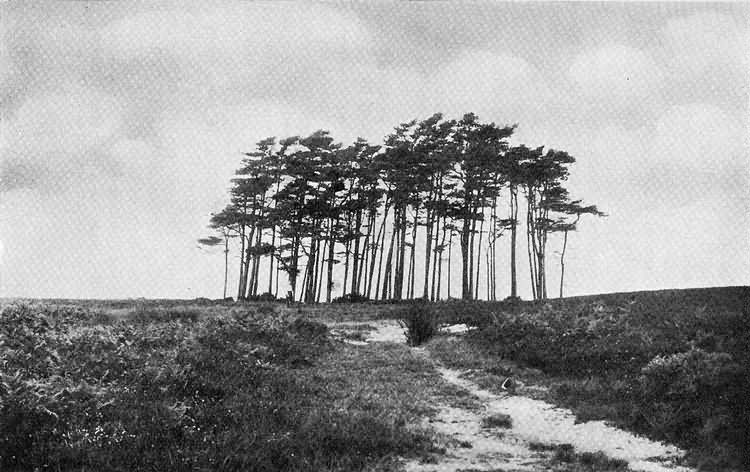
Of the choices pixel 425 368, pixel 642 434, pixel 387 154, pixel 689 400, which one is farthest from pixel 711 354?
pixel 387 154

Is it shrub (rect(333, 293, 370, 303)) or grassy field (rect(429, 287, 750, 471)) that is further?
shrub (rect(333, 293, 370, 303))

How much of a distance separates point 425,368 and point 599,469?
760 cm

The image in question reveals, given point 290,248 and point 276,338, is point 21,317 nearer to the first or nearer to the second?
point 276,338

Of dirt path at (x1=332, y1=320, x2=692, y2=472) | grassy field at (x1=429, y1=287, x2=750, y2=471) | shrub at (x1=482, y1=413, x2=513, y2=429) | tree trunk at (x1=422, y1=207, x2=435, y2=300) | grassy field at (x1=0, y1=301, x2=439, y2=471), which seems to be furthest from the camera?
tree trunk at (x1=422, y1=207, x2=435, y2=300)

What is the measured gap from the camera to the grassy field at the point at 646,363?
8.41 meters

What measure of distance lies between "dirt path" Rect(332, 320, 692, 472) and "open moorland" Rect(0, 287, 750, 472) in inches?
1.6

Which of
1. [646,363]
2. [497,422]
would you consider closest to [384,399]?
[497,422]

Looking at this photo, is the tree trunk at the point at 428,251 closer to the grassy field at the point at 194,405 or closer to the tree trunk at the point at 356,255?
the tree trunk at the point at 356,255

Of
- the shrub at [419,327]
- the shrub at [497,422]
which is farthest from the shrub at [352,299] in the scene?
the shrub at [497,422]

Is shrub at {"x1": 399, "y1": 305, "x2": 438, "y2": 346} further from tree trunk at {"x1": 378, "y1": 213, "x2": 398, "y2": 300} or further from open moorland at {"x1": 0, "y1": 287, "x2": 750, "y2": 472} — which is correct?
tree trunk at {"x1": 378, "y1": 213, "x2": 398, "y2": 300}

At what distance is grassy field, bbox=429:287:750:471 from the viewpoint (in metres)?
8.41

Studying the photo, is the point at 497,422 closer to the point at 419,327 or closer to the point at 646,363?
the point at 646,363

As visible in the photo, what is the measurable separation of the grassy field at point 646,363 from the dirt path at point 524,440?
14.4 inches

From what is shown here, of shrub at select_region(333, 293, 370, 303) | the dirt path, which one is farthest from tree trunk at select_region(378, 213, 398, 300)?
the dirt path
